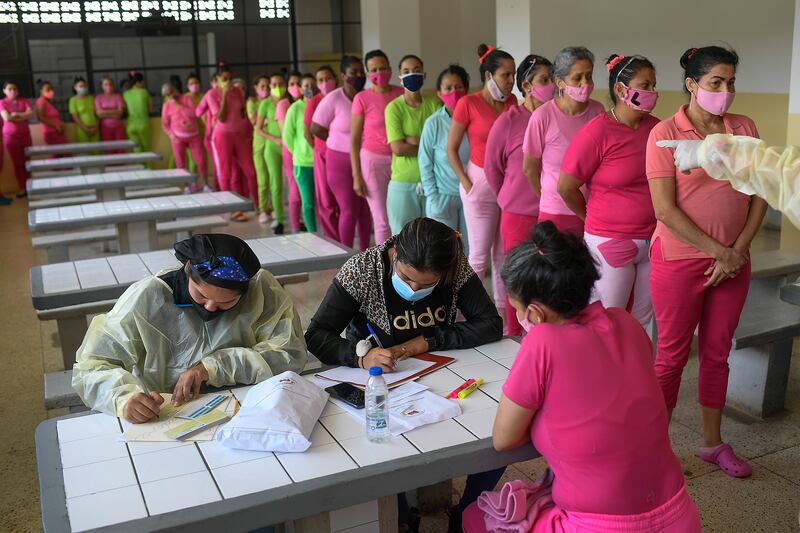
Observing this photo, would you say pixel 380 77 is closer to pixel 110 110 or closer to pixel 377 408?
pixel 377 408

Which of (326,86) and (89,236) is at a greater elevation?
(326,86)

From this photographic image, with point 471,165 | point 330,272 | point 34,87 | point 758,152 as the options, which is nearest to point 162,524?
point 758,152

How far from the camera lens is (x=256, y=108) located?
891 cm

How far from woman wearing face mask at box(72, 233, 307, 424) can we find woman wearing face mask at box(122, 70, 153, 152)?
997cm

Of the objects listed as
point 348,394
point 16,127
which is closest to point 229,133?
point 16,127

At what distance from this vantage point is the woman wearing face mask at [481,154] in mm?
4176

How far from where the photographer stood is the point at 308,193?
6785 millimetres

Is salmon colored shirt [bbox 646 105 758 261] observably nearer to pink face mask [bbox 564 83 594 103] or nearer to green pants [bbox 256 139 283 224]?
pink face mask [bbox 564 83 594 103]

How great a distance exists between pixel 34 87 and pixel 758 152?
12.9 meters

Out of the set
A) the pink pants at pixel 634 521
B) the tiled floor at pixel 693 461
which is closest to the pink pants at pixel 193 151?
the tiled floor at pixel 693 461

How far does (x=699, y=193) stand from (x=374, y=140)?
9.60 ft

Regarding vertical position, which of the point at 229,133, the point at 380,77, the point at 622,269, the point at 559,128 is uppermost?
the point at 380,77

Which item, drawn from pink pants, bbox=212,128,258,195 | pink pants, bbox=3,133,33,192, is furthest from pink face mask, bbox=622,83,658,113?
pink pants, bbox=3,133,33,192

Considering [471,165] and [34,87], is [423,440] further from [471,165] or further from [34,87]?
[34,87]
